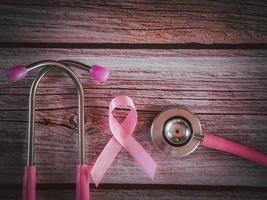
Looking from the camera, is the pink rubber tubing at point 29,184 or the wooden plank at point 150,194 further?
the wooden plank at point 150,194

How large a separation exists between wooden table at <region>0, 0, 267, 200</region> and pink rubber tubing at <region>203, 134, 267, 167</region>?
1.7 inches

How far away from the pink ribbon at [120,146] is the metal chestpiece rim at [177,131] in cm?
4

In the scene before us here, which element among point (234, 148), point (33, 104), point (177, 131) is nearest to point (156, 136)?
point (177, 131)

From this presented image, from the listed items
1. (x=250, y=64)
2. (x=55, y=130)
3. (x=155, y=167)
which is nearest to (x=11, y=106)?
(x=55, y=130)

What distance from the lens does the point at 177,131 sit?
0.84 m

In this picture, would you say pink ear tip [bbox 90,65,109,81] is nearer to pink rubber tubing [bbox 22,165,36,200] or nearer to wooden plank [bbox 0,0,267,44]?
wooden plank [bbox 0,0,267,44]

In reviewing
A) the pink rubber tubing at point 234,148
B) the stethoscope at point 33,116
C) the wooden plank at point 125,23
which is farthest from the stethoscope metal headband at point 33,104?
the pink rubber tubing at point 234,148

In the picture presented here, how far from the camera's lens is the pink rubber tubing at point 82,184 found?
0.76 meters

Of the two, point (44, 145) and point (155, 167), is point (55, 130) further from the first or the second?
point (155, 167)

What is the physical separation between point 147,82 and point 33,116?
26 centimetres

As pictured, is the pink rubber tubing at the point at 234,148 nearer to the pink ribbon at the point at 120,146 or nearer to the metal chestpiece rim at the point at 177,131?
the metal chestpiece rim at the point at 177,131

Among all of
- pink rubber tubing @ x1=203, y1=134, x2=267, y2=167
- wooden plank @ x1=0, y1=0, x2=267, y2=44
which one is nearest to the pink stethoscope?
pink rubber tubing @ x1=203, y1=134, x2=267, y2=167

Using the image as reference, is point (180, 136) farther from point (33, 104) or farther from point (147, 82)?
point (33, 104)

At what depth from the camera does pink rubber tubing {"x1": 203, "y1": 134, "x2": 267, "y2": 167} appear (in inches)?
31.9
